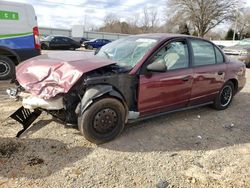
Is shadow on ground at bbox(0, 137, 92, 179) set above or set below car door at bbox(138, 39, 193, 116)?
below

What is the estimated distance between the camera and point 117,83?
382 centimetres

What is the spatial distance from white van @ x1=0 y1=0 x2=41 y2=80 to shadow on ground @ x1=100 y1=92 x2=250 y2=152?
4.44 m

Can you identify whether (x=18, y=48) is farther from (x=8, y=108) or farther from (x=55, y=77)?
(x=55, y=77)

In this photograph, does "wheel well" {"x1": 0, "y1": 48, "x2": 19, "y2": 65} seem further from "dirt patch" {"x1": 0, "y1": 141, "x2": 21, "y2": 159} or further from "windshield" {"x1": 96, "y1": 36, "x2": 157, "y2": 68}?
"dirt patch" {"x1": 0, "y1": 141, "x2": 21, "y2": 159}

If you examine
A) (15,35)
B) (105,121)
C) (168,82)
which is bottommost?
(105,121)

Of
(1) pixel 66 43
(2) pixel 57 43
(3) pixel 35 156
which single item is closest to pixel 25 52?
(3) pixel 35 156

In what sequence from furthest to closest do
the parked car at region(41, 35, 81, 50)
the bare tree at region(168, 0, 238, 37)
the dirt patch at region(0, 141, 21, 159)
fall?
the bare tree at region(168, 0, 238, 37), the parked car at region(41, 35, 81, 50), the dirt patch at region(0, 141, 21, 159)

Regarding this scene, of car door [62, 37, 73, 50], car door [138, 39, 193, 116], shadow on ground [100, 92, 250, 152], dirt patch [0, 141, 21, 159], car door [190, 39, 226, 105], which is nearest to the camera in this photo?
dirt patch [0, 141, 21, 159]

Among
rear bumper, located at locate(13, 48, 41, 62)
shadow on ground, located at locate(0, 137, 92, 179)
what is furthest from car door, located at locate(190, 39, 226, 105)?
rear bumper, located at locate(13, 48, 41, 62)

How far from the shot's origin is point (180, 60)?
4570mm

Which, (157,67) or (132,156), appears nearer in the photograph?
(132,156)

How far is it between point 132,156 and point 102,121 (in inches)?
25.2

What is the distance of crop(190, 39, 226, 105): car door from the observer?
482cm

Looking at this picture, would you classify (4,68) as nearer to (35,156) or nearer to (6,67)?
(6,67)
